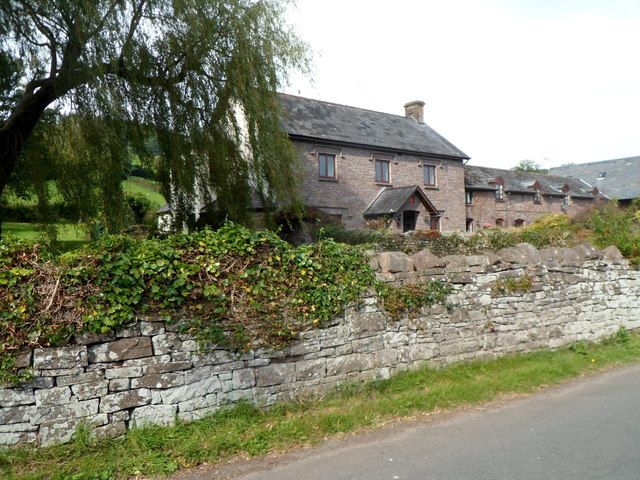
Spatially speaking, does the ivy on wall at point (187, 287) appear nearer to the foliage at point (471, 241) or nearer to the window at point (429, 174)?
the foliage at point (471, 241)

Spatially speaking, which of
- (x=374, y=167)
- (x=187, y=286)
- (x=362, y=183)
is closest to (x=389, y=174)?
(x=374, y=167)

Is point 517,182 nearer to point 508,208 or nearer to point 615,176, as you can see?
point 508,208

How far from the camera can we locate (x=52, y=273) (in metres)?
4.79

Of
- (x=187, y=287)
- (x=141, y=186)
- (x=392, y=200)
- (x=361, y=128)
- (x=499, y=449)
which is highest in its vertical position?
(x=361, y=128)

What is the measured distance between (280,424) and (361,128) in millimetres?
25588

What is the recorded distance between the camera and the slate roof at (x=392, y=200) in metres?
26.8

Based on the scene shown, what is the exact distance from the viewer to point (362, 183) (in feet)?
92.1

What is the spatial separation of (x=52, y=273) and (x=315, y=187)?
21.7m

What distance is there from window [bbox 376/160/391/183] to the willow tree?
1653 centimetres

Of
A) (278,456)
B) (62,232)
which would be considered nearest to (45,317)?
(278,456)

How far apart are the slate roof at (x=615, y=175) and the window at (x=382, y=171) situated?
2721 centimetres

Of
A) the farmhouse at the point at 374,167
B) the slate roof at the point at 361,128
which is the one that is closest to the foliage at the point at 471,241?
the farmhouse at the point at 374,167

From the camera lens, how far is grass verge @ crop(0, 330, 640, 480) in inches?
176

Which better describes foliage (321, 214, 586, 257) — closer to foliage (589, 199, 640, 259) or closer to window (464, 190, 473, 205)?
foliage (589, 199, 640, 259)
